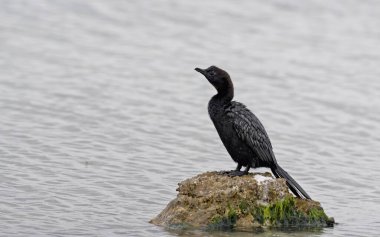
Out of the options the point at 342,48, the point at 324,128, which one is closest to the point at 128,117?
the point at 324,128

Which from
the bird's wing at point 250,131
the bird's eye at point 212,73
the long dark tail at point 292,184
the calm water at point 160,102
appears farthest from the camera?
the calm water at point 160,102

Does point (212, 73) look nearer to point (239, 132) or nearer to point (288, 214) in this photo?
point (239, 132)

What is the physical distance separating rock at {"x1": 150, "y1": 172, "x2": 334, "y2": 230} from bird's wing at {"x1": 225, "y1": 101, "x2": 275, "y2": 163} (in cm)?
31

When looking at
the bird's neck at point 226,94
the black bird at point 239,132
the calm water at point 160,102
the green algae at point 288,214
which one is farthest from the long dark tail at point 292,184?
the bird's neck at point 226,94

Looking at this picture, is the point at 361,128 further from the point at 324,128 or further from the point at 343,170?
the point at 343,170

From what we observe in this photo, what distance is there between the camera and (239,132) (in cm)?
1041

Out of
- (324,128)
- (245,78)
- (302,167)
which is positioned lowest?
(302,167)

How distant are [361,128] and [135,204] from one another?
6.20 meters

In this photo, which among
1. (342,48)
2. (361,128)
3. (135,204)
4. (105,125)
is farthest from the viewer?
(342,48)

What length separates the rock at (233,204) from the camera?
33.2 feet

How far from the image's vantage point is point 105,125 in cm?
1577

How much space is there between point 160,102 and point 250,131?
718 centimetres

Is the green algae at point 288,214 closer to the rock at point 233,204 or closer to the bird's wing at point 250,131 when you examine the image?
the rock at point 233,204

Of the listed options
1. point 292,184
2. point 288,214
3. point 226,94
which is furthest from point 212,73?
point 288,214
